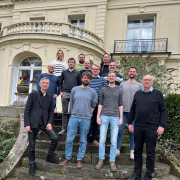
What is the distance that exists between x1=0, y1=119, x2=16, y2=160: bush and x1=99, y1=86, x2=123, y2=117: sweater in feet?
9.45

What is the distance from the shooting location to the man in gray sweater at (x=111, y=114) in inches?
127

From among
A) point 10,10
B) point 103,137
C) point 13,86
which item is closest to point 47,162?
point 103,137

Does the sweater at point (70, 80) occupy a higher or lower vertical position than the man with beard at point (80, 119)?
higher

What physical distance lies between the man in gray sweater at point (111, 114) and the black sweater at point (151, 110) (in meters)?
0.41

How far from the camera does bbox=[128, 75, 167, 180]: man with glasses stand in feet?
9.53

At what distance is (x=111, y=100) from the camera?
3.37 metres

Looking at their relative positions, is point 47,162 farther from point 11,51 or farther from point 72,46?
point 11,51

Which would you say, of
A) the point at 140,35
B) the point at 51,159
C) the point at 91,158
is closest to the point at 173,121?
the point at 91,158

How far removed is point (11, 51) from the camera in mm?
9461

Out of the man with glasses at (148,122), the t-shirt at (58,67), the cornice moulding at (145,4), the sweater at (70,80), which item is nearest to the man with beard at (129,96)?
the man with glasses at (148,122)

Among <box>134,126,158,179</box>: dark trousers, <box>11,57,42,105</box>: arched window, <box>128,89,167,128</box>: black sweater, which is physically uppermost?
<box>11,57,42,105</box>: arched window

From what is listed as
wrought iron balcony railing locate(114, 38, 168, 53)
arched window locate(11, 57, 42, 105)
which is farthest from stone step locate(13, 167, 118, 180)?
wrought iron balcony railing locate(114, 38, 168, 53)

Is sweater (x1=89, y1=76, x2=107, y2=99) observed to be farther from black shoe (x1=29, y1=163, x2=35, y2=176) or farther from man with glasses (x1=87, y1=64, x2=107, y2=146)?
black shoe (x1=29, y1=163, x2=35, y2=176)

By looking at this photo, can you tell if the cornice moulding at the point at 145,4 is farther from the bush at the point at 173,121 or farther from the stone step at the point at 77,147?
the stone step at the point at 77,147
